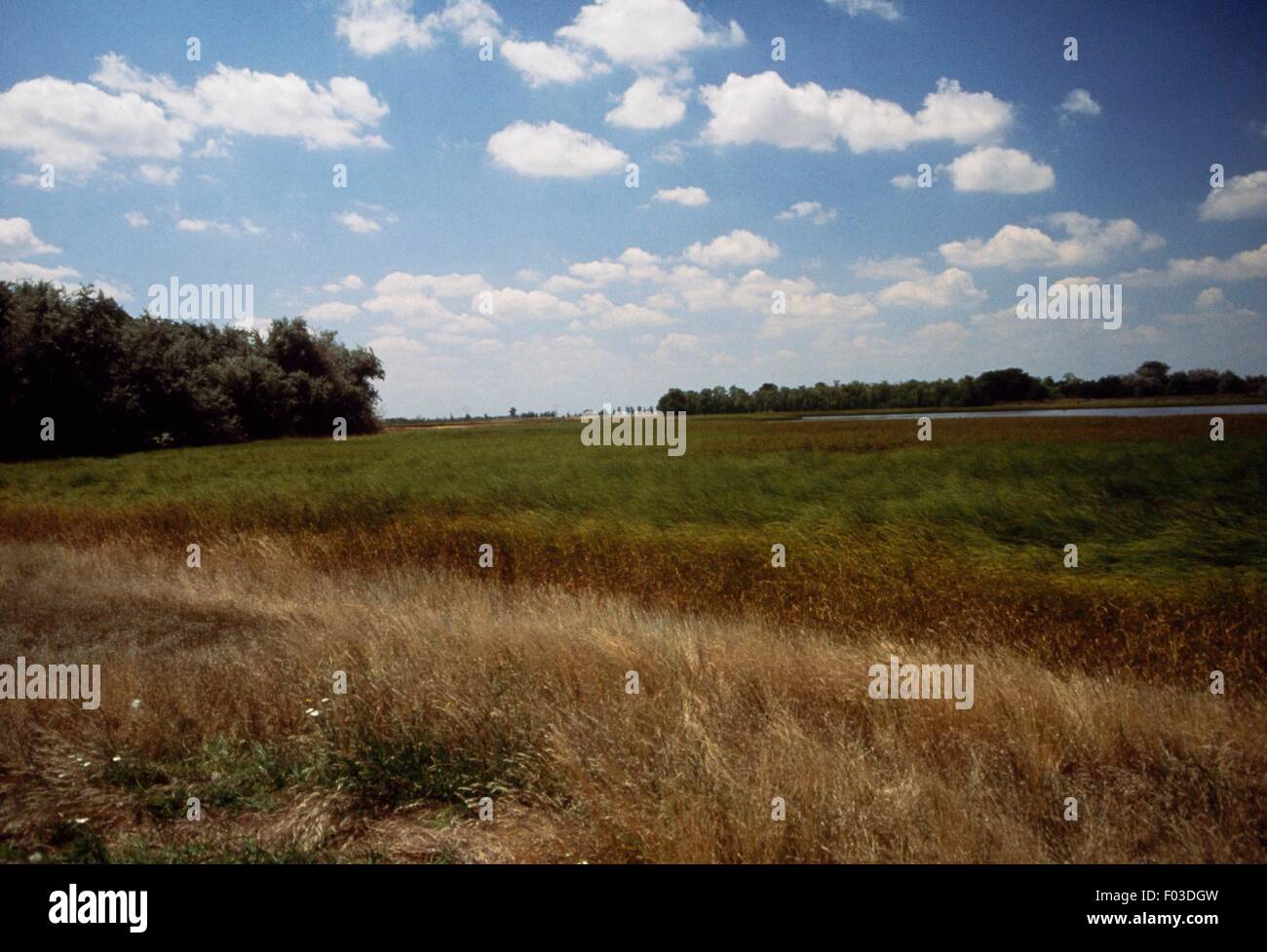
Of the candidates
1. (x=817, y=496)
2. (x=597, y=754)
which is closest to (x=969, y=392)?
(x=817, y=496)

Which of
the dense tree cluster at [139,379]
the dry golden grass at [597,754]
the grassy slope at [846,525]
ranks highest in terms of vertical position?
the dense tree cluster at [139,379]

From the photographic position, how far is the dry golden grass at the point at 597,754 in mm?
4098

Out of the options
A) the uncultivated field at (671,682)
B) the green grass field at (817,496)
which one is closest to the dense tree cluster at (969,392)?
the green grass field at (817,496)

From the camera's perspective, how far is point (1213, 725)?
570 centimetres

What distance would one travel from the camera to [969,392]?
57719 millimetres

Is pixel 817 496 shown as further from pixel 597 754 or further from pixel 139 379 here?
pixel 139 379

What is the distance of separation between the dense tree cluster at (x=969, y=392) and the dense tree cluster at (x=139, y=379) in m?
41.5

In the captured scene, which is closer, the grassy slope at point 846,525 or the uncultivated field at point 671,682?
the uncultivated field at point 671,682

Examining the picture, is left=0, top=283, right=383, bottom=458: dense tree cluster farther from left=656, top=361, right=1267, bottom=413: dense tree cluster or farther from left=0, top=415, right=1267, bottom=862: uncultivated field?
left=656, top=361, right=1267, bottom=413: dense tree cluster

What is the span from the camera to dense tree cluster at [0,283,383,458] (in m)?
35.6

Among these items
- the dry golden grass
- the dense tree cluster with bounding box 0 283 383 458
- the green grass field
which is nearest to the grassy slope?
the green grass field

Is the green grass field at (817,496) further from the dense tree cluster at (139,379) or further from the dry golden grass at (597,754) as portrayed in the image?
the dense tree cluster at (139,379)

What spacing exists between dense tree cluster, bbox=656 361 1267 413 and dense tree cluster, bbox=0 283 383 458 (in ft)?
136
